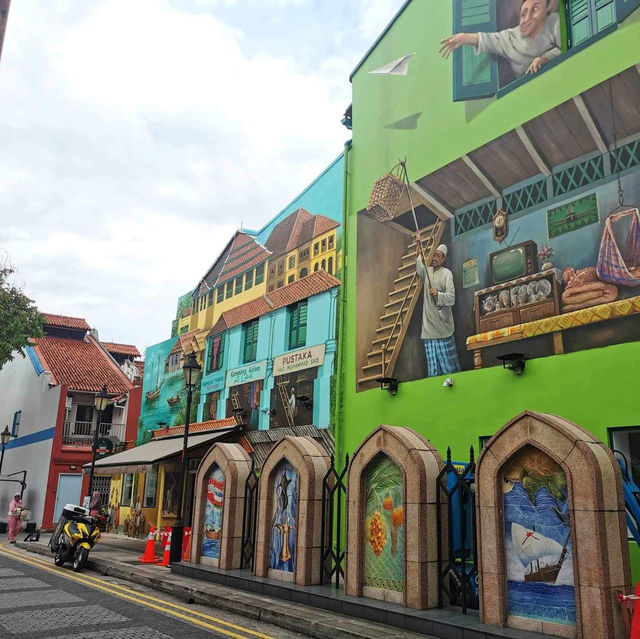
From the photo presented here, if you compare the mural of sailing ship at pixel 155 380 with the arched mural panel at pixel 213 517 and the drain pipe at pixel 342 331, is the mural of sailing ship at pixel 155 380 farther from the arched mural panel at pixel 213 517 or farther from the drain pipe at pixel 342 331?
the arched mural panel at pixel 213 517

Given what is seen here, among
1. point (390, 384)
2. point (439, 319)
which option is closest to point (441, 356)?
point (439, 319)

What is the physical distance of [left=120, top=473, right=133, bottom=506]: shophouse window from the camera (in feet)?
84.3

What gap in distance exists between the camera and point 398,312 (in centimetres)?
1487

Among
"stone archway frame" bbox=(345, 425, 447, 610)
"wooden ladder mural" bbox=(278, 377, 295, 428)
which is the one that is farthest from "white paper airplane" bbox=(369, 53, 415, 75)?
"stone archway frame" bbox=(345, 425, 447, 610)

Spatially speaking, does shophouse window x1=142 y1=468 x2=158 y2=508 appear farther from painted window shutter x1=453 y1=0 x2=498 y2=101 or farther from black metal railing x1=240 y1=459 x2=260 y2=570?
painted window shutter x1=453 y1=0 x2=498 y2=101

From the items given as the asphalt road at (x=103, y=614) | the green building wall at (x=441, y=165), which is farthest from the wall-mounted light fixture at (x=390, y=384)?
the asphalt road at (x=103, y=614)

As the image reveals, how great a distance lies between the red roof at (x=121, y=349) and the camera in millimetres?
39844

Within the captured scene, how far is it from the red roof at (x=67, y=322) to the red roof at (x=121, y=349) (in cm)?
166

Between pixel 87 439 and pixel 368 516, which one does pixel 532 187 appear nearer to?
pixel 368 516

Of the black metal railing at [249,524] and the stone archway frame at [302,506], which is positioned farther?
the black metal railing at [249,524]

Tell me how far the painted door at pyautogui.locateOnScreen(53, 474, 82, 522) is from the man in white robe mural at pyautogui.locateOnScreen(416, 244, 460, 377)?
20.9 meters

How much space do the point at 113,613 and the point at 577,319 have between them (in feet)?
28.9

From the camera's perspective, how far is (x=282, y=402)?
18.1 m

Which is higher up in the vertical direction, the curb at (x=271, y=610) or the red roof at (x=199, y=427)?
the red roof at (x=199, y=427)
